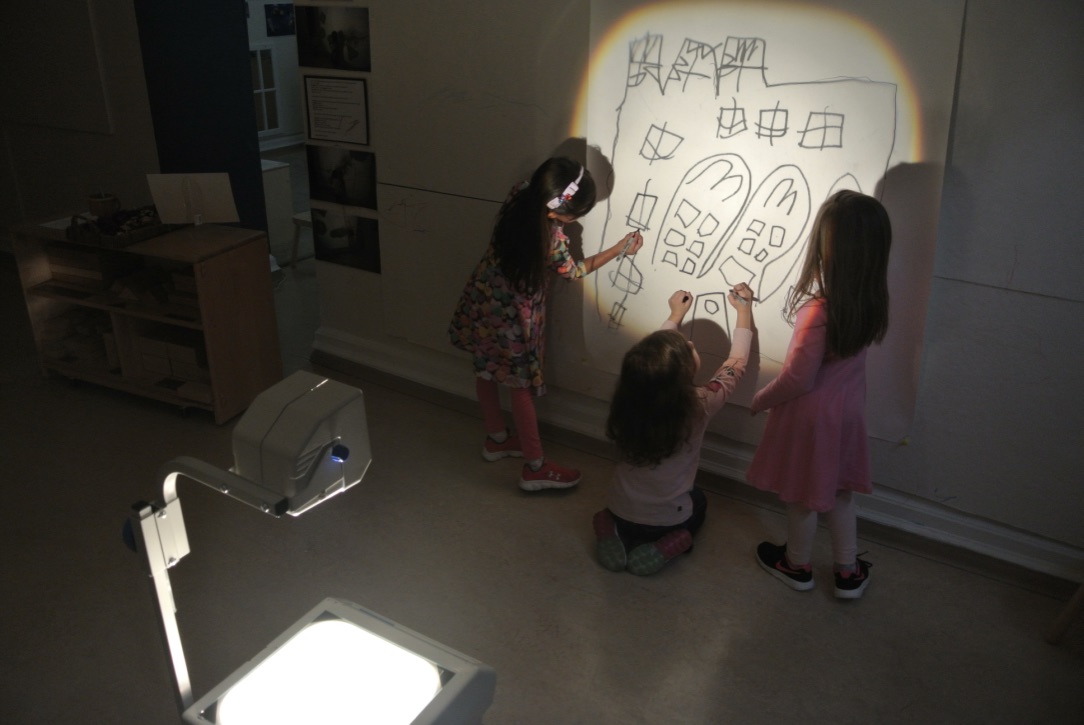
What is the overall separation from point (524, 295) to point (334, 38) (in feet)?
4.65

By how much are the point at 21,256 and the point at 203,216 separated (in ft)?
2.63

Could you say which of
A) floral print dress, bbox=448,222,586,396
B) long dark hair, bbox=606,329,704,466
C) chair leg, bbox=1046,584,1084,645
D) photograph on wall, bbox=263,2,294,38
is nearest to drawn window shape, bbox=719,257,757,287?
long dark hair, bbox=606,329,704,466

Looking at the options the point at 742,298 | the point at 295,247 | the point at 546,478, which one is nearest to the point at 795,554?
the point at 742,298

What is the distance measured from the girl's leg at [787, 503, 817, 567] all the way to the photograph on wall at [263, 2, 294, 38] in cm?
717

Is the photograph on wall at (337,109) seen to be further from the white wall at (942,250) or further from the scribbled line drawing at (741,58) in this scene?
the scribbled line drawing at (741,58)

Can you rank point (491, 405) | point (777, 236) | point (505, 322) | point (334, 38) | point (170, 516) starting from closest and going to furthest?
point (170, 516)
point (777, 236)
point (505, 322)
point (491, 405)
point (334, 38)

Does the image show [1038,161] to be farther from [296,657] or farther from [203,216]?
[203,216]

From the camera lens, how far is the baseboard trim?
269cm

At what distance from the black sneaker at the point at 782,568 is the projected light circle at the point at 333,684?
155 cm

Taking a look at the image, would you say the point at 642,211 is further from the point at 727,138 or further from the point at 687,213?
the point at 727,138

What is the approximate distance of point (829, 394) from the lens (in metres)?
2.44

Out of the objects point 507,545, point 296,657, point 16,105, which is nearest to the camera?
point 296,657

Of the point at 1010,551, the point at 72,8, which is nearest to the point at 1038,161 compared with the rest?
the point at 1010,551

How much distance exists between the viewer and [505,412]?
3.63 m
